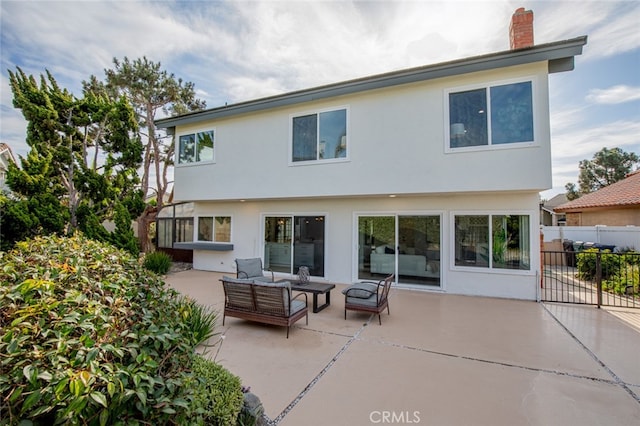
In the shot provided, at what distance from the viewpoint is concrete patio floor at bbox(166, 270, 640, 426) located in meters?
3.19

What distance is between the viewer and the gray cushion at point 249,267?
7676 mm

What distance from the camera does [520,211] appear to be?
7.94 m

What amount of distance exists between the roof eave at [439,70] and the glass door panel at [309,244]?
13.6 ft

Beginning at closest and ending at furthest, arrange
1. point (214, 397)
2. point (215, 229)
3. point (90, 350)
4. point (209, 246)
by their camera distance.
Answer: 1. point (90, 350)
2. point (214, 397)
3. point (209, 246)
4. point (215, 229)

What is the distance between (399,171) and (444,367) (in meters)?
5.27

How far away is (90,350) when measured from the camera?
156 centimetres

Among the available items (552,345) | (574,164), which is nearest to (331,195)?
(552,345)

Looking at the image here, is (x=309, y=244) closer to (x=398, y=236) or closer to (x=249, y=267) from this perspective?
(x=249, y=267)

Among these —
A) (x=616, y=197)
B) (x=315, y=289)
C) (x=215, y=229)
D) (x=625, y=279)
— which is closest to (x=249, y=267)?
(x=315, y=289)

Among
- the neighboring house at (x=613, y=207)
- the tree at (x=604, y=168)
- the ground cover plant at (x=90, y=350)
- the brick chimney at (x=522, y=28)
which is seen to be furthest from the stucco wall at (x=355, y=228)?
the tree at (x=604, y=168)

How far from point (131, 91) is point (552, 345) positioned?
60.5 feet

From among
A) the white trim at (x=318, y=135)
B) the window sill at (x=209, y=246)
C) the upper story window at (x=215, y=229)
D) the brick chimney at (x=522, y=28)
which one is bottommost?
the window sill at (x=209, y=246)

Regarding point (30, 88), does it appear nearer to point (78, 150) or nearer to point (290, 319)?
point (78, 150)

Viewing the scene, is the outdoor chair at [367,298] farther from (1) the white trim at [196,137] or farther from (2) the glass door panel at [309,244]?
(1) the white trim at [196,137]
